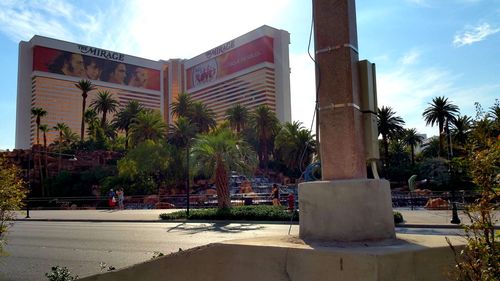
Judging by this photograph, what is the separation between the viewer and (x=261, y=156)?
270ft

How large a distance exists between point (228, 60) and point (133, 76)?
36.2m

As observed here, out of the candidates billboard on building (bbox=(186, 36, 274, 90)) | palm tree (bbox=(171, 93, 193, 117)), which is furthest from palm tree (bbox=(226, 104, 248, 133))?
billboard on building (bbox=(186, 36, 274, 90))

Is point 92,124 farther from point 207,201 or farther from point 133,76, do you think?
point 133,76

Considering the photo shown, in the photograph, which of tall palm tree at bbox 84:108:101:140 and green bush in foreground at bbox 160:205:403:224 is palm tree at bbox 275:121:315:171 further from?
green bush in foreground at bbox 160:205:403:224

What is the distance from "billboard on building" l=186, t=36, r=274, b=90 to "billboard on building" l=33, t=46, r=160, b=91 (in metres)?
16.3

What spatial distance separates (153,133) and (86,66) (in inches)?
3930

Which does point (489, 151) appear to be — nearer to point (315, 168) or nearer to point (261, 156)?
point (315, 168)

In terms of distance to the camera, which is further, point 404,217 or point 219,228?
point 404,217

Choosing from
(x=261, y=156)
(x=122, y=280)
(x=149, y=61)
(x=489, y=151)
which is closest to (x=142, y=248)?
(x=122, y=280)

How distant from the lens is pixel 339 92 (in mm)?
5000

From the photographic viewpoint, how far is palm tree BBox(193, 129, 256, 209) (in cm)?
2522

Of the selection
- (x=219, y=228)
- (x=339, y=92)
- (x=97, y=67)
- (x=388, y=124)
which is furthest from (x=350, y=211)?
(x=97, y=67)

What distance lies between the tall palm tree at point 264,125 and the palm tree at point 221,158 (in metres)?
49.9

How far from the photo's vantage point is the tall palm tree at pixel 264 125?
75.9 meters
